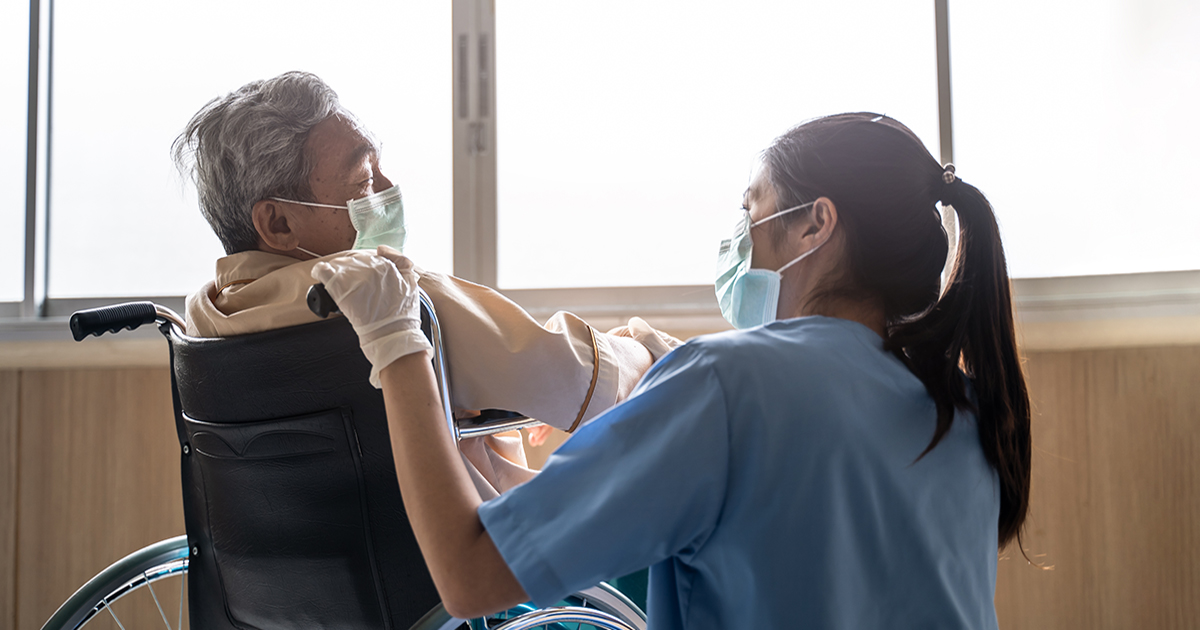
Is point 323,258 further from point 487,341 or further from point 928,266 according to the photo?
point 928,266

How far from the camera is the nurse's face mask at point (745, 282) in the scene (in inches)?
34.2

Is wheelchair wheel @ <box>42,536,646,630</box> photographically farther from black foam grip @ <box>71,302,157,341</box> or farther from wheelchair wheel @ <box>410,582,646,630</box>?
black foam grip @ <box>71,302,157,341</box>

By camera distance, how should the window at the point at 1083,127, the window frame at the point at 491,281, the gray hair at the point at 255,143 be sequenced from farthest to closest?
1. the window at the point at 1083,127
2. the window frame at the point at 491,281
3. the gray hair at the point at 255,143

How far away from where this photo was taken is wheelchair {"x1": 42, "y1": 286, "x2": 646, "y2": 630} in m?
0.82

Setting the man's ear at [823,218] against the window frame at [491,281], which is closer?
the man's ear at [823,218]

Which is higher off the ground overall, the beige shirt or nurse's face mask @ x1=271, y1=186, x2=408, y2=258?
nurse's face mask @ x1=271, y1=186, x2=408, y2=258

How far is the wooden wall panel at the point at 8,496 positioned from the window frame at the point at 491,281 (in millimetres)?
180

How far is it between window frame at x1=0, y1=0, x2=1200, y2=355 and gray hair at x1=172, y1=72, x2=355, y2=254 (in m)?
0.76

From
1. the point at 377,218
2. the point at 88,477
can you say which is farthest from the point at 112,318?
the point at 88,477

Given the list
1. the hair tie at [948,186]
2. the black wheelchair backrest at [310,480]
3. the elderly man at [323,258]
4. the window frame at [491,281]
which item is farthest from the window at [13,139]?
the hair tie at [948,186]

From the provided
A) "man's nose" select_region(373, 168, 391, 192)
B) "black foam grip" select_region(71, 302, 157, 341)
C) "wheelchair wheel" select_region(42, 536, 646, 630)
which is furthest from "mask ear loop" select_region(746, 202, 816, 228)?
"black foam grip" select_region(71, 302, 157, 341)

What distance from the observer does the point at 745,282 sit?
90 cm

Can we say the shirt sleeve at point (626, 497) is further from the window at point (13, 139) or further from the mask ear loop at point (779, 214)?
the window at point (13, 139)

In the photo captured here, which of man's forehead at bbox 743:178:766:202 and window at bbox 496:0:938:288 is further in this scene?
window at bbox 496:0:938:288
